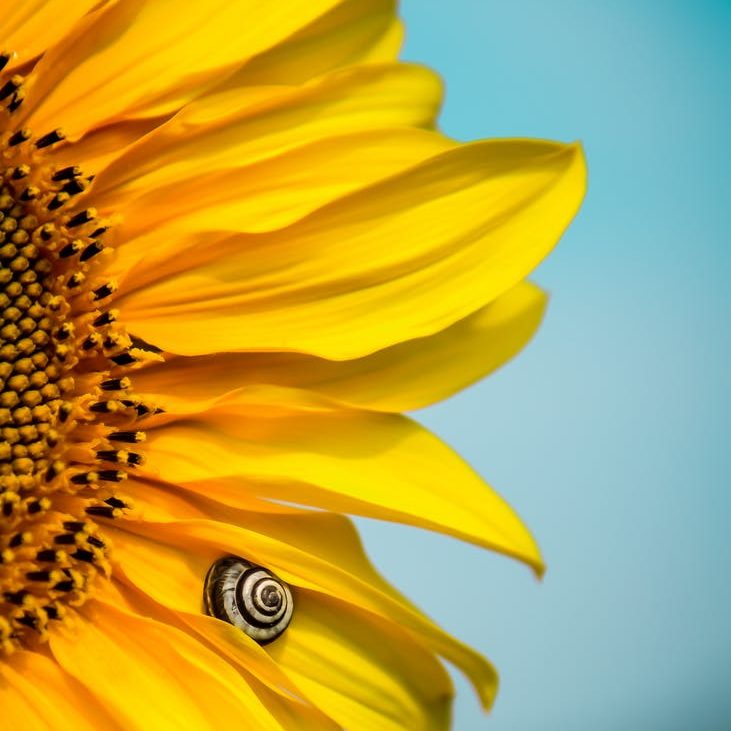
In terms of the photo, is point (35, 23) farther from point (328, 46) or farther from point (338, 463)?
point (338, 463)

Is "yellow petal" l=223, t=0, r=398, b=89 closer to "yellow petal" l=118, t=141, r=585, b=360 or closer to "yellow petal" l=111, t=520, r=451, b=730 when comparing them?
"yellow petal" l=118, t=141, r=585, b=360

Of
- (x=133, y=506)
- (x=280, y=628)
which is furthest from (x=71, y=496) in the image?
(x=280, y=628)

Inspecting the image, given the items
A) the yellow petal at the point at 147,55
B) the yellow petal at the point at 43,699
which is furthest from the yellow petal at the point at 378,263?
the yellow petal at the point at 43,699

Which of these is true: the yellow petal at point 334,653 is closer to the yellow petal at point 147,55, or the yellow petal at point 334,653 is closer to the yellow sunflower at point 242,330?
the yellow sunflower at point 242,330

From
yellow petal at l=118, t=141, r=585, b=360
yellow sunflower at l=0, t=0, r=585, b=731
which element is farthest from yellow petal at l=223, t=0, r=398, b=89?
yellow petal at l=118, t=141, r=585, b=360

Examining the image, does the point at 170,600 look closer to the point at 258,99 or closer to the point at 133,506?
the point at 133,506
